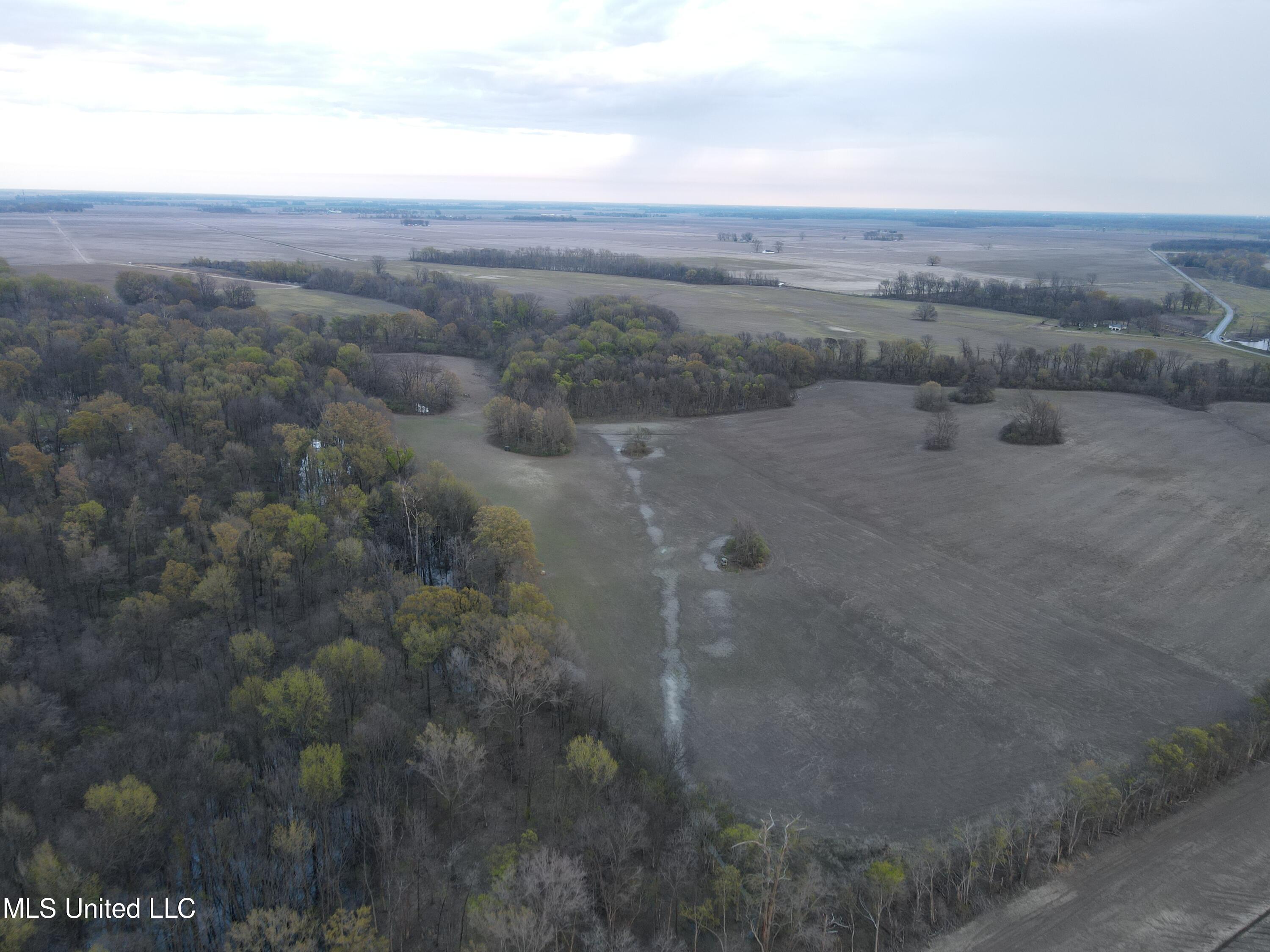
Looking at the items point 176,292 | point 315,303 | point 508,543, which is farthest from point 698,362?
point 176,292

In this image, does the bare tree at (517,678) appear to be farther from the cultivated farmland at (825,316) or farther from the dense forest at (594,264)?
the dense forest at (594,264)

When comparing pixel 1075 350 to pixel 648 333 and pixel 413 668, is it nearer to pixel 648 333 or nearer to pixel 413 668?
pixel 648 333


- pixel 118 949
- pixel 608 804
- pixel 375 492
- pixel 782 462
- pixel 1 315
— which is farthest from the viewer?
pixel 1 315

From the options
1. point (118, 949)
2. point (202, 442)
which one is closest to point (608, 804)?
point (118, 949)

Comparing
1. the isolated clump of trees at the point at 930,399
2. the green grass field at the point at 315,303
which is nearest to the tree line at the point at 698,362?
the isolated clump of trees at the point at 930,399

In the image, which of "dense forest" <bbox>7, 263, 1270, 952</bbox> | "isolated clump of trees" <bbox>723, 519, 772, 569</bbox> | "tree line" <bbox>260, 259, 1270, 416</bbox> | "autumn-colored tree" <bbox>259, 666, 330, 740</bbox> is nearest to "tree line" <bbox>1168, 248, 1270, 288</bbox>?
"tree line" <bbox>260, 259, 1270, 416</bbox>

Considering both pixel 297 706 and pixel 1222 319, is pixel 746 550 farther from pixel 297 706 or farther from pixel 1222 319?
pixel 1222 319

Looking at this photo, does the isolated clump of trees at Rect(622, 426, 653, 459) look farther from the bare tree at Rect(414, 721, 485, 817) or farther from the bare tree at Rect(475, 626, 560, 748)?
the bare tree at Rect(414, 721, 485, 817)
